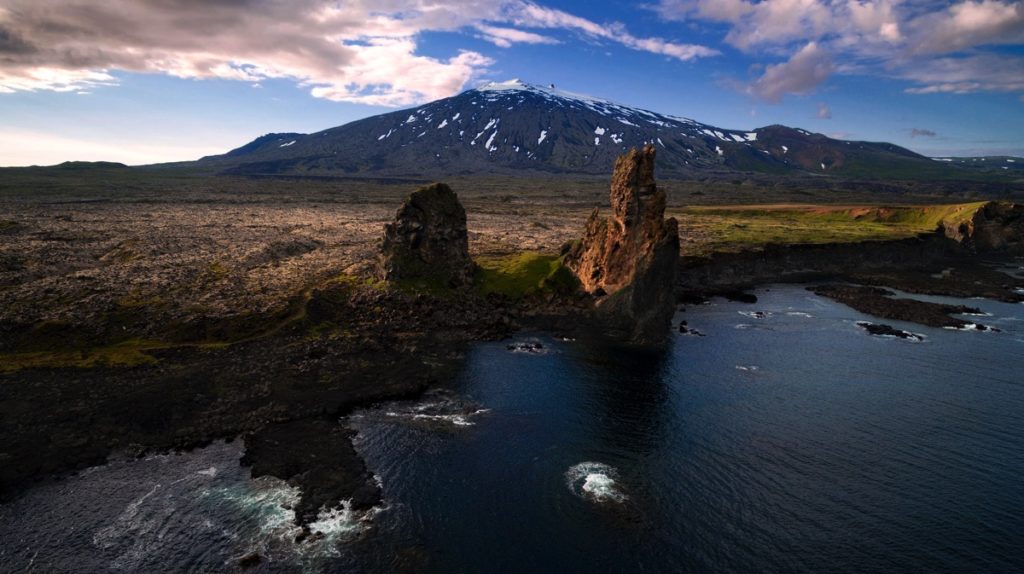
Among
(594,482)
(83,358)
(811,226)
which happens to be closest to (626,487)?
(594,482)

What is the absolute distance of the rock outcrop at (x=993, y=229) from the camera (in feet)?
521

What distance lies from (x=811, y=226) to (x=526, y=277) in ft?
404

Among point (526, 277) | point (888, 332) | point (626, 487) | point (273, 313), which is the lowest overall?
point (626, 487)

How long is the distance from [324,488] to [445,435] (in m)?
11.4

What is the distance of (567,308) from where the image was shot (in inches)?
3228

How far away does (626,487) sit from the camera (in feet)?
130

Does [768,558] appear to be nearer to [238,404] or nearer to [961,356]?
[238,404]

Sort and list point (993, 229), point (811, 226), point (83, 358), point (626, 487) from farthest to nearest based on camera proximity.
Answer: point (811, 226) → point (993, 229) → point (83, 358) → point (626, 487)

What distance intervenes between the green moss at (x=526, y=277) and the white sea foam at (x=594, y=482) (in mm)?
45216

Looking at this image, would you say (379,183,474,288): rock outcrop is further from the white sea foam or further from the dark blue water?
the white sea foam

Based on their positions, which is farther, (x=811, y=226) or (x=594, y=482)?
(x=811, y=226)

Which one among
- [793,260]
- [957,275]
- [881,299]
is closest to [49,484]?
[881,299]

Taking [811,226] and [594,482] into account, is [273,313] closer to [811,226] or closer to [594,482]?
[594,482]

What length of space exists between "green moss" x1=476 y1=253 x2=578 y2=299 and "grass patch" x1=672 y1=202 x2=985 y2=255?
4190cm
